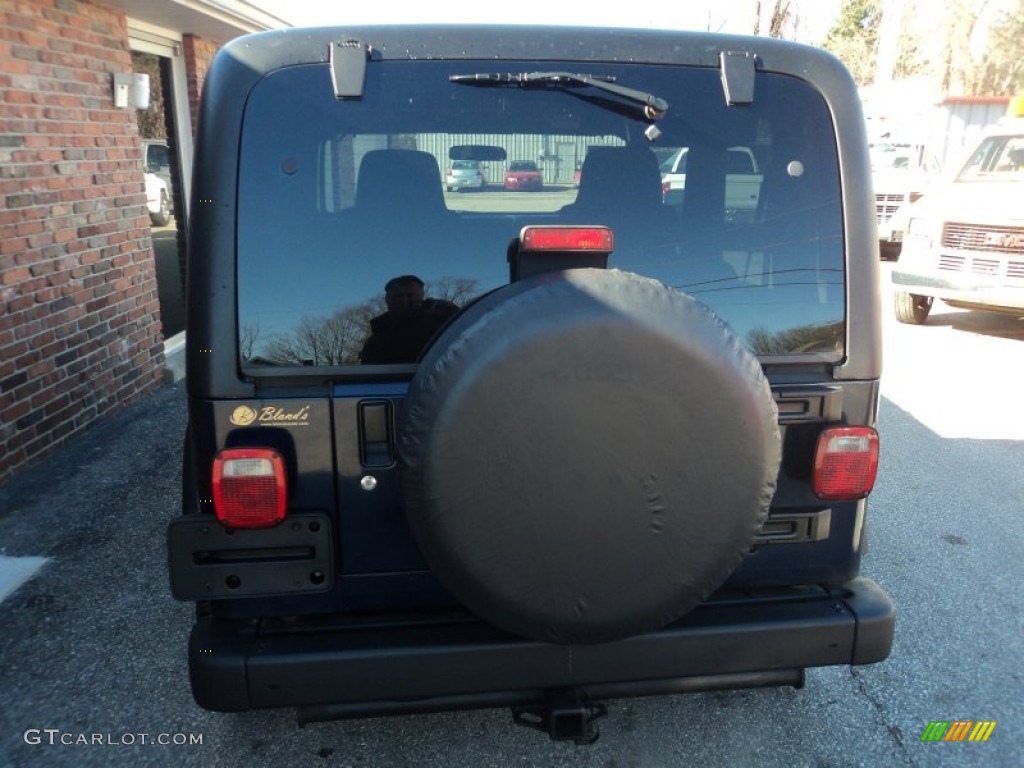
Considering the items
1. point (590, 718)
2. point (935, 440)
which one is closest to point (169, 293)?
point (935, 440)

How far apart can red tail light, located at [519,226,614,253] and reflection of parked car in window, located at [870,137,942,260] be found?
520 inches

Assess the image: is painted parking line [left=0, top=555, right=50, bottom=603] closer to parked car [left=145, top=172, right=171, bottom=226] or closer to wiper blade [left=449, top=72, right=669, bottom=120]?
wiper blade [left=449, top=72, right=669, bottom=120]

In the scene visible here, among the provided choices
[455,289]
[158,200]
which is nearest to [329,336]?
[455,289]

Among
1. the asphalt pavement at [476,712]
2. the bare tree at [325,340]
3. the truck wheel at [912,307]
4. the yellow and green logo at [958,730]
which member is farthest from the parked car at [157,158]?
the yellow and green logo at [958,730]

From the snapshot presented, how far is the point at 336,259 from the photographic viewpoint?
6.63ft

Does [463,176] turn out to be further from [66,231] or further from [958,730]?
[66,231]

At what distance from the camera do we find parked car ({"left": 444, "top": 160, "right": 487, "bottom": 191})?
2.17 m

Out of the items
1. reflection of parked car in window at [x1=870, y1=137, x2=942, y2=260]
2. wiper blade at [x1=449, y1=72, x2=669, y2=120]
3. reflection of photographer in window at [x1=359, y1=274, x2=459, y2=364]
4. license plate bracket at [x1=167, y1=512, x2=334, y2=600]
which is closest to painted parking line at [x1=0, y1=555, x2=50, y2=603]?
license plate bracket at [x1=167, y1=512, x2=334, y2=600]

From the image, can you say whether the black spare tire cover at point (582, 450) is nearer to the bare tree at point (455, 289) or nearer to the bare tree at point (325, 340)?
the bare tree at point (455, 289)

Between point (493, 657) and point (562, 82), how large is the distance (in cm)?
151

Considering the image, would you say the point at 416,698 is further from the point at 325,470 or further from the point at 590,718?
the point at 325,470

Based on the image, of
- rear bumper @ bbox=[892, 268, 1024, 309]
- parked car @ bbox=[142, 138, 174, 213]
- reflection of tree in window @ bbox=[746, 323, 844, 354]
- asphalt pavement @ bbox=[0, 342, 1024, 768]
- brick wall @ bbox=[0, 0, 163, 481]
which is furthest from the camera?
parked car @ bbox=[142, 138, 174, 213]

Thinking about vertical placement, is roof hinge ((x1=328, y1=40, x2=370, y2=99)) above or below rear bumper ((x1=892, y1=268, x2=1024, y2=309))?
above

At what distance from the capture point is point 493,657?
210 centimetres
